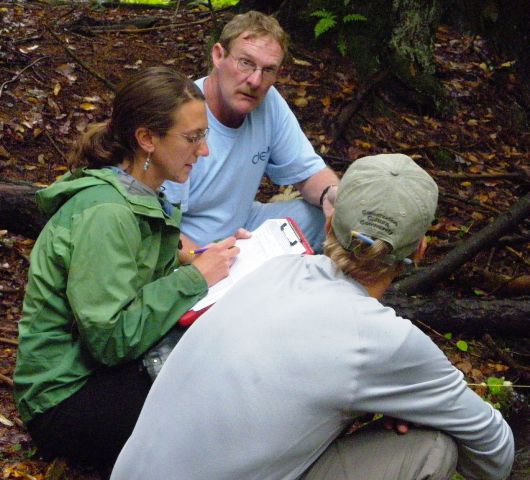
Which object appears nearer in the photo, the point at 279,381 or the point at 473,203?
the point at 279,381

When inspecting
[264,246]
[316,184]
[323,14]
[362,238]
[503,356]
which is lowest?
[503,356]

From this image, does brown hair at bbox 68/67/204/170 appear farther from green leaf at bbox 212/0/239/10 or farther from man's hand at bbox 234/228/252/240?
green leaf at bbox 212/0/239/10

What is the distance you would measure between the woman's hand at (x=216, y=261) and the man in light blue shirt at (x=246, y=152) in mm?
634

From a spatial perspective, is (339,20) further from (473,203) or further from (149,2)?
(149,2)

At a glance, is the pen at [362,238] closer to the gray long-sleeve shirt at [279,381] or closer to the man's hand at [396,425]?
the gray long-sleeve shirt at [279,381]

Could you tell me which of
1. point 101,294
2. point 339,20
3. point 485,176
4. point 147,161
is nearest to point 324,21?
point 339,20

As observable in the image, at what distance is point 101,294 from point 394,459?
1.23 m

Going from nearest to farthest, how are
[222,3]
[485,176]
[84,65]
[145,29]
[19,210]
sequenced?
[19,210] → [485,176] → [84,65] → [145,29] → [222,3]

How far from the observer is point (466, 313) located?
469 centimetres

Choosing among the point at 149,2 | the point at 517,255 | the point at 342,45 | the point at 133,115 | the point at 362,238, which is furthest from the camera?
the point at 149,2

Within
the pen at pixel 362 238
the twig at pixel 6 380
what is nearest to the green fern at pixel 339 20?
the twig at pixel 6 380

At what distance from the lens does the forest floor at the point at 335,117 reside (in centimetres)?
490

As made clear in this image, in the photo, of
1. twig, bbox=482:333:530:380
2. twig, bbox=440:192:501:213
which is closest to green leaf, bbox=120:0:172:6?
twig, bbox=440:192:501:213

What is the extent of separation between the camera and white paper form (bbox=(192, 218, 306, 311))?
3.55 m
